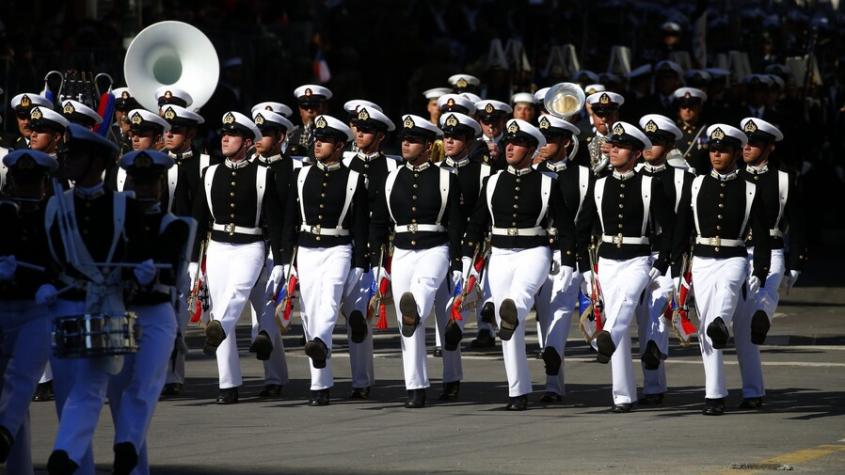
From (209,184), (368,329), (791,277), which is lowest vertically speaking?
(368,329)

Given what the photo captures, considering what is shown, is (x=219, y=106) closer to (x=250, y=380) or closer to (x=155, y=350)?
(x=250, y=380)

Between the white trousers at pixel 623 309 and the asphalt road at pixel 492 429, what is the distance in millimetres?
225

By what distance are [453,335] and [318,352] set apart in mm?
1063

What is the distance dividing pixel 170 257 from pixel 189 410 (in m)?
4.74

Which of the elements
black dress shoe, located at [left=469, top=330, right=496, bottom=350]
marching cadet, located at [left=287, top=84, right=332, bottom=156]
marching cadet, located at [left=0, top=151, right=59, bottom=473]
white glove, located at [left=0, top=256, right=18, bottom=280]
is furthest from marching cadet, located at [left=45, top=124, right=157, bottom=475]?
black dress shoe, located at [left=469, top=330, right=496, bottom=350]

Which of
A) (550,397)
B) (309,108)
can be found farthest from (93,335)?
(309,108)

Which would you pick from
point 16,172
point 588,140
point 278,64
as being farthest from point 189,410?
point 278,64

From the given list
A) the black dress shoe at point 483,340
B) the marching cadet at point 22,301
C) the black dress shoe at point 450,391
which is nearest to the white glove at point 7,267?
the marching cadet at point 22,301

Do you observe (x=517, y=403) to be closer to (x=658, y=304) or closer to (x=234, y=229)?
(x=658, y=304)

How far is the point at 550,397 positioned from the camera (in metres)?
16.2

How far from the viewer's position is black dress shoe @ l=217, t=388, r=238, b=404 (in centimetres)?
1623

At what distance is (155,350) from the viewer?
11.2m

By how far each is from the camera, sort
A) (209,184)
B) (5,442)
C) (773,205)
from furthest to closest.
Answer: (773,205)
(209,184)
(5,442)

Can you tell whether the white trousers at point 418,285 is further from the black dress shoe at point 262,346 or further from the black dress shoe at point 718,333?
the black dress shoe at point 718,333
